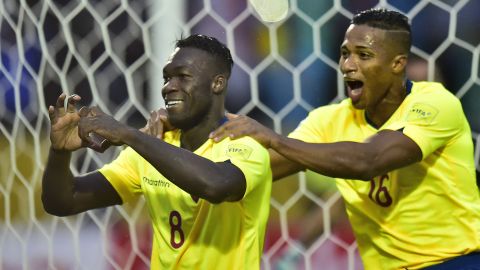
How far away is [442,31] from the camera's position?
348cm

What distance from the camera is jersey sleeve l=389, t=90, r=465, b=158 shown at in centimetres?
284

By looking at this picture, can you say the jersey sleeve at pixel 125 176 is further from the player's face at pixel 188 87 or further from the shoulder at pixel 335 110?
the shoulder at pixel 335 110

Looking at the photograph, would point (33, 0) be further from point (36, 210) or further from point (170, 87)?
point (170, 87)

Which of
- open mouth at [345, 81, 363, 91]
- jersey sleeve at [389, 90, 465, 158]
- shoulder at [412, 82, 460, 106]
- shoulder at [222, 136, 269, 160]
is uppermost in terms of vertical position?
shoulder at [222, 136, 269, 160]

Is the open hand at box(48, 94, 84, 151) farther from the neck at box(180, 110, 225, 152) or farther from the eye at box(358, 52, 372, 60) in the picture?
the eye at box(358, 52, 372, 60)

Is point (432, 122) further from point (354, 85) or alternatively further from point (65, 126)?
point (65, 126)

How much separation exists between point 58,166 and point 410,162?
104 centimetres

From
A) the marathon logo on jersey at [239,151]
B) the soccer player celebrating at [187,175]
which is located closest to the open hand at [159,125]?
the soccer player celebrating at [187,175]

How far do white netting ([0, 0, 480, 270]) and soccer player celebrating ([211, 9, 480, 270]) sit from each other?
0.54 meters

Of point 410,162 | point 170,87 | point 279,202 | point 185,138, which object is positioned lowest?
point 279,202

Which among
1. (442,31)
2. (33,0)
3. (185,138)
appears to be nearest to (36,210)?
(33,0)

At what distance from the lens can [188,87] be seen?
2764 millimetres

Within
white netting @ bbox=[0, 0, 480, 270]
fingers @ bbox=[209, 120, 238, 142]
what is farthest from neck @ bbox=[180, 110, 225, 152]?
white netting @ bbox=[0, 0, 480, 270]

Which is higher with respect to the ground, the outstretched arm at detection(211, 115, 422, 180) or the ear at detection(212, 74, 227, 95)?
the ear at detection(212, 74, 227, 95)
